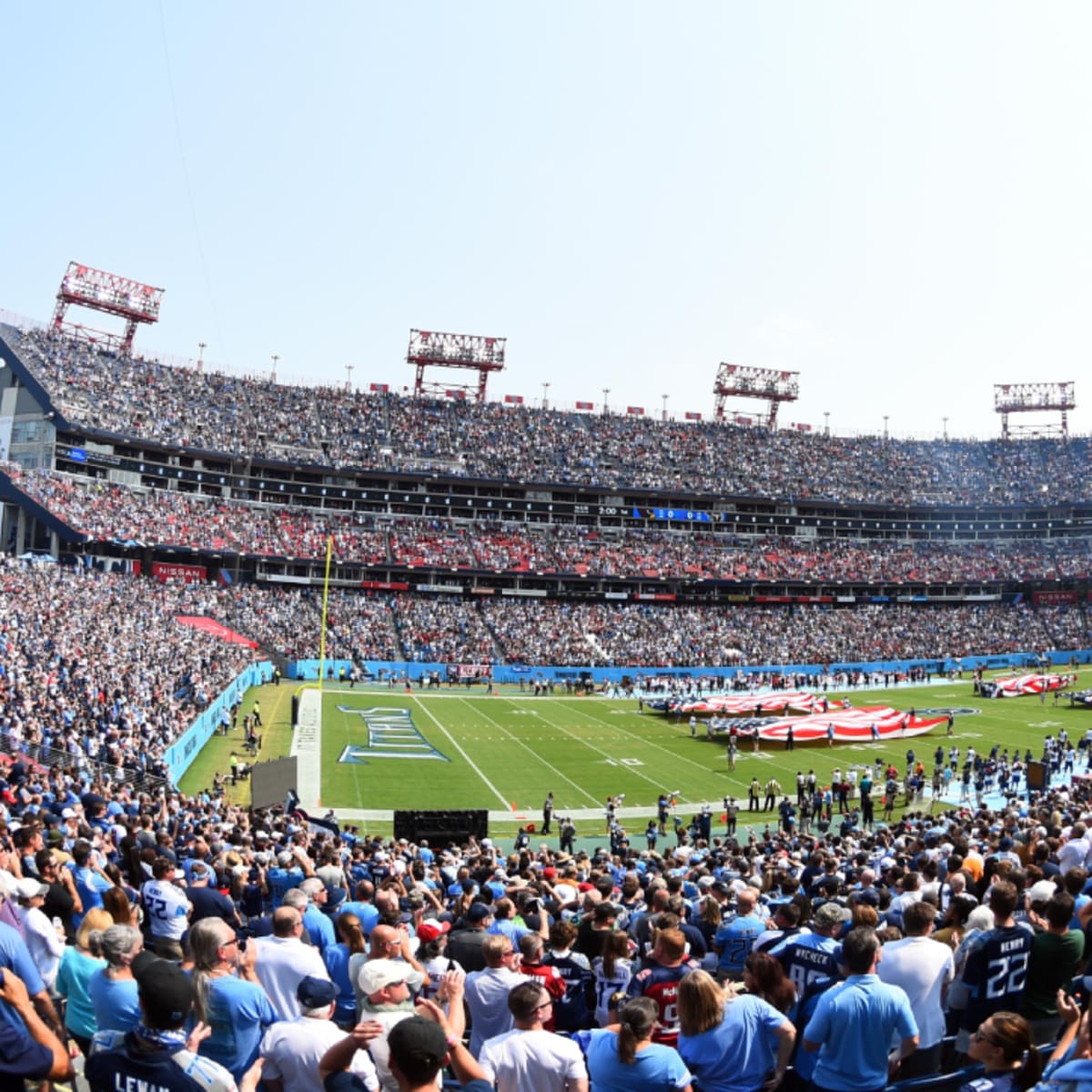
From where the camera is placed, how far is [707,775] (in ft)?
123

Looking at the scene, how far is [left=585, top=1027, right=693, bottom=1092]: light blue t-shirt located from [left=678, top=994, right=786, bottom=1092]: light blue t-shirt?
47 centimetres

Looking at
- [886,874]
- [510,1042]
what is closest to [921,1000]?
[510,1042]

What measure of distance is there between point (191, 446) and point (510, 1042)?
248 feet

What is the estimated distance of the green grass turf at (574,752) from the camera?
33.7 meters

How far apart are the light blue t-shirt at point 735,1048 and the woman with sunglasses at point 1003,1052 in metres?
1.09

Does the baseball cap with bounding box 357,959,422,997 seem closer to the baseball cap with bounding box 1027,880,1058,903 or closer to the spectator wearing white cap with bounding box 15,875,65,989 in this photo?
the spectator wearing white cap with bounding box 15,875,65,989

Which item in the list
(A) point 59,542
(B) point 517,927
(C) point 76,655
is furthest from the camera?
(A) point 59,542

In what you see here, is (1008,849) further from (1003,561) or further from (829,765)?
(1003,561)

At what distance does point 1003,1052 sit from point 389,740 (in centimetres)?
3871

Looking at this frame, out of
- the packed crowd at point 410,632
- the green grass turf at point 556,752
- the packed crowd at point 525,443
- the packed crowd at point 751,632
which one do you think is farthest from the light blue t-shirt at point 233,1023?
the packed crowd at point 525,443

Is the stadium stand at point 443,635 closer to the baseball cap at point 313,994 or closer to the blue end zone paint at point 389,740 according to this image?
the baseball cap at point 313,994

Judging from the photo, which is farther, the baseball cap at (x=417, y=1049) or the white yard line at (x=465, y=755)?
the white yard line at (x=465, y=755)

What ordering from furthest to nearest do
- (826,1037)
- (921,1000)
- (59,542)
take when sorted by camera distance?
(59,542) < (921,1000) < (826,1037)

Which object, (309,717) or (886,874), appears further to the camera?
(309,717)
